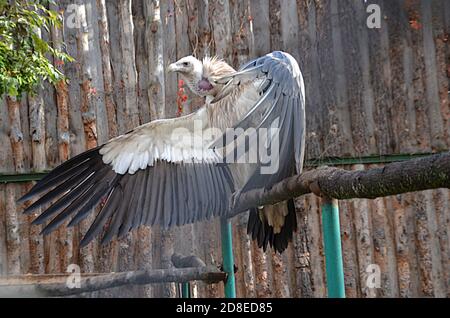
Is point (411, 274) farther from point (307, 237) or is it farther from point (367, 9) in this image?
point (367, 9)

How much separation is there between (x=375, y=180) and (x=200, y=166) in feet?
6.14

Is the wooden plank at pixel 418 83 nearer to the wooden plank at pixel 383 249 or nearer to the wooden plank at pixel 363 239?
the wooden plank at pixel 383 249

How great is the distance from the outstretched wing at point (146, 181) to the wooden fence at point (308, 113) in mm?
2094

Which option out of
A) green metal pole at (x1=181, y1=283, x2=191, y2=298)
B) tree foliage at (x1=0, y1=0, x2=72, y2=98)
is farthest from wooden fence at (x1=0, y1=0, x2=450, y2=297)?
green metal pole at (x1=181, y1=283, x2=191, y2=298)

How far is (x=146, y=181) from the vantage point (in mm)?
3820

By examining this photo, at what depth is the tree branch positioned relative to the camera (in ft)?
6.11

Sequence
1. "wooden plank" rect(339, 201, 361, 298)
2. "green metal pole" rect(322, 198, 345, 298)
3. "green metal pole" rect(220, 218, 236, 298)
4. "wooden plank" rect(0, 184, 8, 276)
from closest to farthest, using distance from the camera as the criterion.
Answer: "green metal pole" rect(322, 198, 345, 298), "green metal pole" rect(220, 218, 236, 298), "wooden plank" rect(0, 184, 8, 276), "wooden plank" rect(339, 201, 361, 298)

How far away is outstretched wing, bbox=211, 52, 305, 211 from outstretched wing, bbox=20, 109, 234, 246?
26cm

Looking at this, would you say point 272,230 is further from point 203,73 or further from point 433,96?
point 433,96

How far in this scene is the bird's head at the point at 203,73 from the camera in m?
4.39

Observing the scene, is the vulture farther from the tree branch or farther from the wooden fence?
the wooden fence

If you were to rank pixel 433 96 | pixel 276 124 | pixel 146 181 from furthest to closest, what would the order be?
pixel 433 96 < pixel 146 181 < pixel 276 124

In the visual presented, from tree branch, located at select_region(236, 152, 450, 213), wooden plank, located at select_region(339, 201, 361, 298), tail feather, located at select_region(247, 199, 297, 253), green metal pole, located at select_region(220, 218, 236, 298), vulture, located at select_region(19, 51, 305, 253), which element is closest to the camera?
tree branch, located at select_region(236, 152, 450, 213)

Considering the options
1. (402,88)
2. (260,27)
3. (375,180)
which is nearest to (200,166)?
(375,180)
